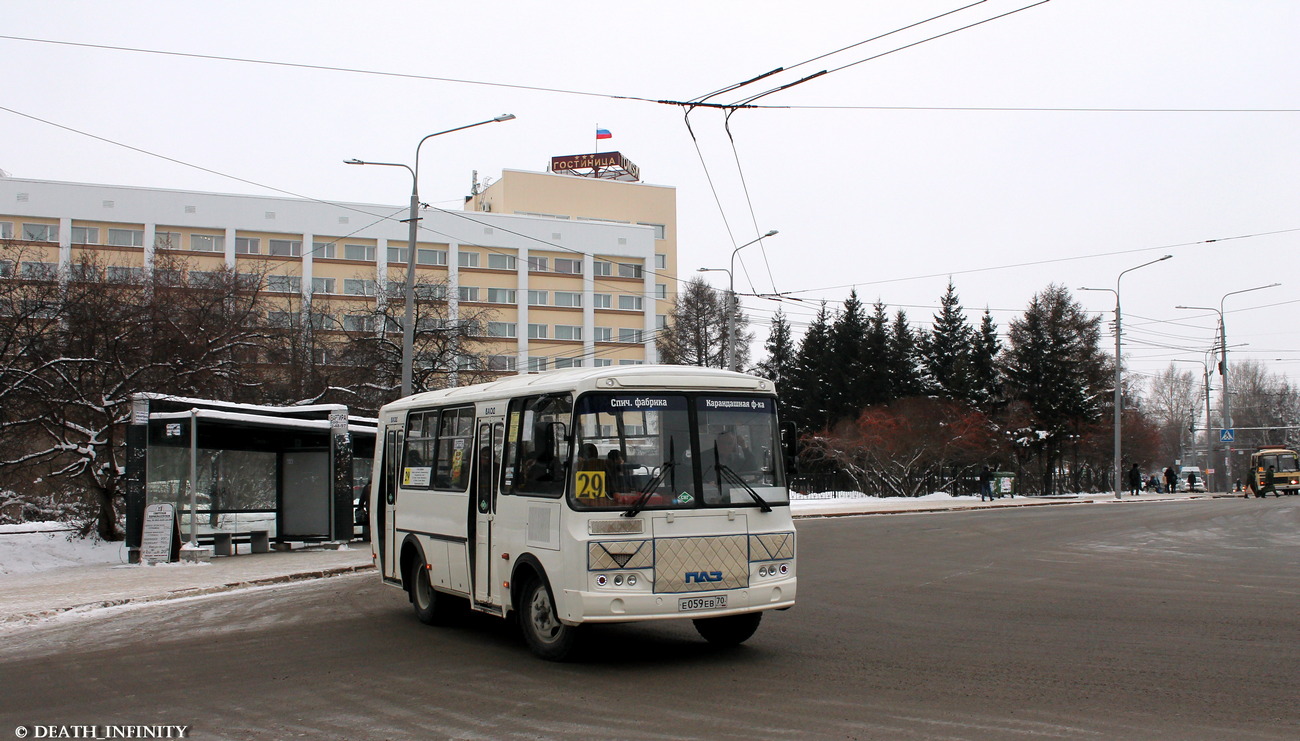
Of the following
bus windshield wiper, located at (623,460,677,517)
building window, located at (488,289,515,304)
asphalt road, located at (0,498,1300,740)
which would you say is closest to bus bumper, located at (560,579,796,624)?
asphalt road, located at (0,498,1300,740)

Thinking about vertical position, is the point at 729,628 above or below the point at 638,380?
below

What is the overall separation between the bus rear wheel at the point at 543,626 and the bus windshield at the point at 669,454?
1.13 metres

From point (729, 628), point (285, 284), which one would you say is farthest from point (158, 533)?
point (285, 284)

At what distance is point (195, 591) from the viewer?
1647 centimetres

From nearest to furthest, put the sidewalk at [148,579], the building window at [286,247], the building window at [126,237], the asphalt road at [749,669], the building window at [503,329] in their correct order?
the asphalt road at [749,669] → the sidewalk at [148,579] → the building window at [126,237] → the building window at [286,247] → the building window at [503,329]

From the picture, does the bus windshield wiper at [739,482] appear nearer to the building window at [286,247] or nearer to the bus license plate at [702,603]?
the bus license plate at [702,603]

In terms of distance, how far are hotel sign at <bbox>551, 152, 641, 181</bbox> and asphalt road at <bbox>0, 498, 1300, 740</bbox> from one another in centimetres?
7536

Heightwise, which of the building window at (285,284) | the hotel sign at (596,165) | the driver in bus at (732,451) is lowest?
the driver in bus at (732,451)

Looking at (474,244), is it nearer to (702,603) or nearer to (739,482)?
(739,482)

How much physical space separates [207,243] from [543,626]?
69.3 m

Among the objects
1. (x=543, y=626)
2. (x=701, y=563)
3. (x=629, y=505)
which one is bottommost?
(x=543, y=626)

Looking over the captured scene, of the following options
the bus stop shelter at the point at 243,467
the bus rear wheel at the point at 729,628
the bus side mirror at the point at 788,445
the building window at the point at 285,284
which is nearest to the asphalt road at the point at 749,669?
the bus rear wheel at the point at 729,628

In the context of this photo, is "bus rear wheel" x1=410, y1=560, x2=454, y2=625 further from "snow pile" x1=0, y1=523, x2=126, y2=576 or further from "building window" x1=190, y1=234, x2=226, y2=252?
"building window" x1=190, y1=234, x2=226, y2=252

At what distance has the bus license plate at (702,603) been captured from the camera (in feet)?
30.4
